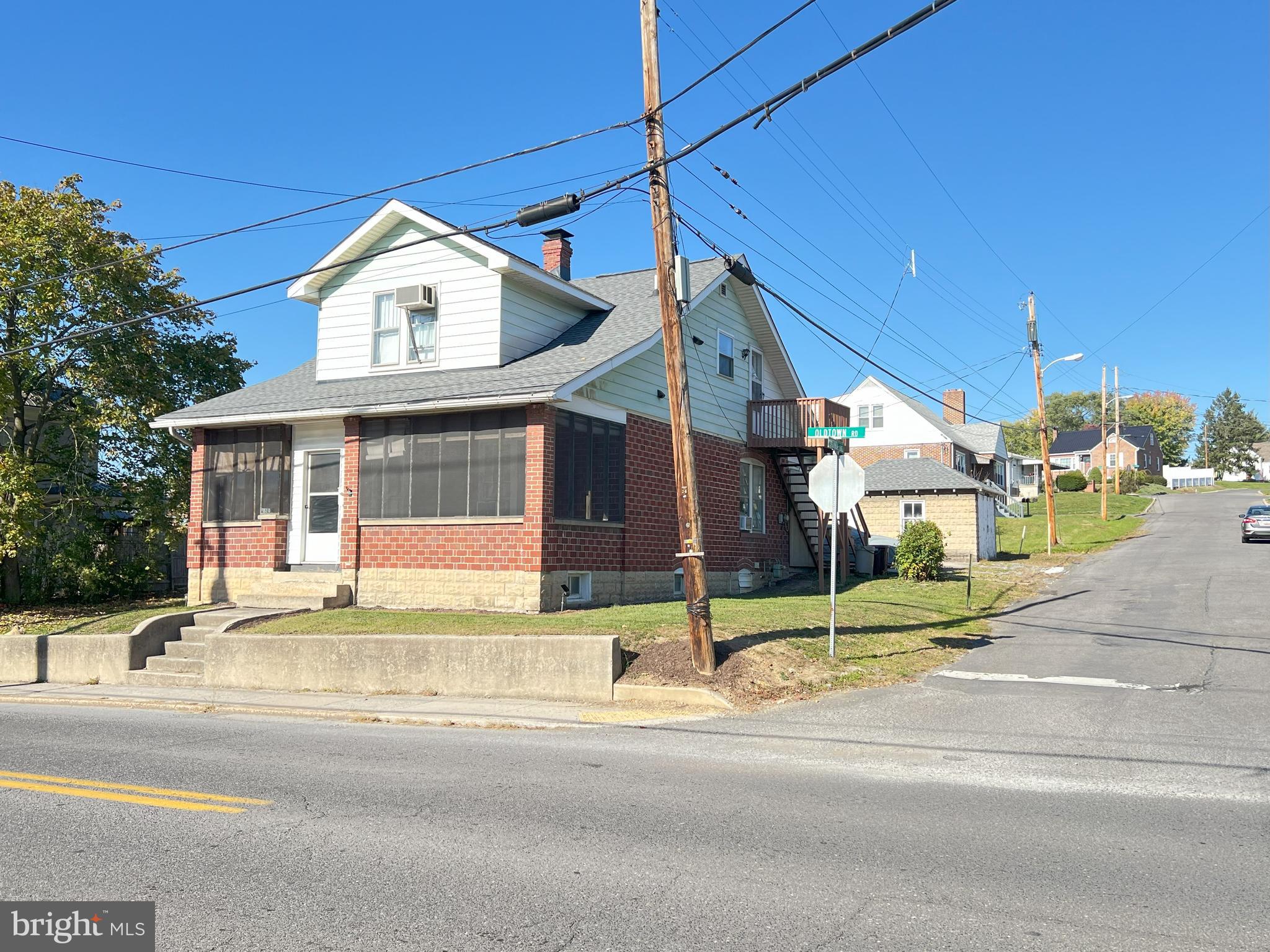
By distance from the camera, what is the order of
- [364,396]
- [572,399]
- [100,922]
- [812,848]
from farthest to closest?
1. [364,396]
2. [572,399]
3. [812,848]
4. [100,922]

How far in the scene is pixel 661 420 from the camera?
20.2 meters

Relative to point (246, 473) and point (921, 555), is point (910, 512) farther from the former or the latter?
point (246, 473)

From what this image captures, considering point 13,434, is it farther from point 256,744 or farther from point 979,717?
point 979,717

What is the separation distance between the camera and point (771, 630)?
13805 mm

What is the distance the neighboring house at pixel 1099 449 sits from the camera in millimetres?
93625

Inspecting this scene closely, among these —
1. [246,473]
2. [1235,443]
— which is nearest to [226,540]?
[246,473]

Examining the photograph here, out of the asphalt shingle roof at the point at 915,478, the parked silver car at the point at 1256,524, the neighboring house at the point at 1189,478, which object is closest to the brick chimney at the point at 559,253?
the asphalt shingle roof at the point at 915,478

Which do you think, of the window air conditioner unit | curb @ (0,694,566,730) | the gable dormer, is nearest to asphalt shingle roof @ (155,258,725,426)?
the gable dormer

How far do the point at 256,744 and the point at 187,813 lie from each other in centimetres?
290

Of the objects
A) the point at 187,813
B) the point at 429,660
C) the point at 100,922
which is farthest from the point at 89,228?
the point at 100,922

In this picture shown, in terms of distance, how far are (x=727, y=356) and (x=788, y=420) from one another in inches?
101

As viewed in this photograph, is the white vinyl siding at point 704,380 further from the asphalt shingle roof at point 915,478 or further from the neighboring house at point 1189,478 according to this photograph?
the neighboring house at point 1189,478

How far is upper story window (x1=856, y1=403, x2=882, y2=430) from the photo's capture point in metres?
55.3

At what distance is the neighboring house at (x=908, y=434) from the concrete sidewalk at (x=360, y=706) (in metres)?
40.0
